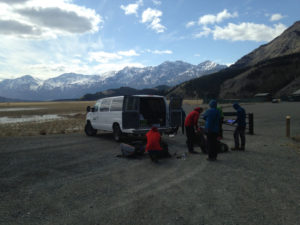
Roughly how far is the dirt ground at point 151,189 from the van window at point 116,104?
10.3ft

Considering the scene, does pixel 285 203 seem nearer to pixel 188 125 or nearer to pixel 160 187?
pixel 160 187

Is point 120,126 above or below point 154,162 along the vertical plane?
above

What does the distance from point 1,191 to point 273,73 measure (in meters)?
125

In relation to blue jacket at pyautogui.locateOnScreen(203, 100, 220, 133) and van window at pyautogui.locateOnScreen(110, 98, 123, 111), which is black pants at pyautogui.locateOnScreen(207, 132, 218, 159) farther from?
van window at pyautogui.locateOnScreen(110, 98, 123, 111)

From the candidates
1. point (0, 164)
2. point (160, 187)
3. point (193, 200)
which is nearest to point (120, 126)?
point (0, 164)

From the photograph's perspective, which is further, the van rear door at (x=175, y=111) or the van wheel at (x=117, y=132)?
the van wheel at (x=117, y=132)

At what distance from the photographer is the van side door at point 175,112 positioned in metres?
11.3

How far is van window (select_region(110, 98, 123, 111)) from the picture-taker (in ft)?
36.6

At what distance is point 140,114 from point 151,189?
6241 mm

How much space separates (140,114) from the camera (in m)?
11.3

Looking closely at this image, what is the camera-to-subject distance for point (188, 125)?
875cm

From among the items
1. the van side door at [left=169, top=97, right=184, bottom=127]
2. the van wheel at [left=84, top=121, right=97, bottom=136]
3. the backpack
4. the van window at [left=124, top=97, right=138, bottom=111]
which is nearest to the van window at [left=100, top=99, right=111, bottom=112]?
the van wheel at [left=84, top=121, right=97, bottom=136]

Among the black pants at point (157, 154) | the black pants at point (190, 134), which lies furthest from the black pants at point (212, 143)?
the black pants at point (157, 154)

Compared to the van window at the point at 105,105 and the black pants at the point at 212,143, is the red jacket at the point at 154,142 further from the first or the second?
the van window at the point at 105,105
